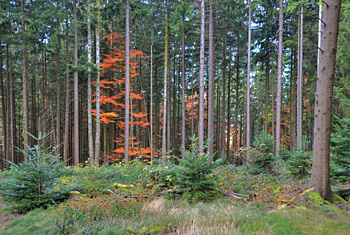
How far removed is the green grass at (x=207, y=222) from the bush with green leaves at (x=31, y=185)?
757 millimetres

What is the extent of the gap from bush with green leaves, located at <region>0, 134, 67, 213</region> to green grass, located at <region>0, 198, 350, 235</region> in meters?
0.76

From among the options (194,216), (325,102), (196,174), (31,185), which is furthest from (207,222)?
(31,185)

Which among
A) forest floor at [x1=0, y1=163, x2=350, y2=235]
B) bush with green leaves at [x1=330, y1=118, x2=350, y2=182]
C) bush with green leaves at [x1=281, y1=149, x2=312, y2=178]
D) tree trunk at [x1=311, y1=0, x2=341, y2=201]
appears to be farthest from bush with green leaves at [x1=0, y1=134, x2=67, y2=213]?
bush with green leaves at [x1=281, y1=149, x2=312, y2=178]

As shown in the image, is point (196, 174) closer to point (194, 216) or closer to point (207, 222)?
point (194, 216)

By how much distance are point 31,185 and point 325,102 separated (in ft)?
27.8

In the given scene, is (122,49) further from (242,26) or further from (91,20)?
(242,26)

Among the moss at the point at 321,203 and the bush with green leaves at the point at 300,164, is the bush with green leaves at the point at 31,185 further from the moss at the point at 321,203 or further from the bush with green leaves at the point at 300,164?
the bush with green leaves at the point at 300,164

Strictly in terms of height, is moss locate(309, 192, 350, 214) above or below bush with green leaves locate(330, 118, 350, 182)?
below

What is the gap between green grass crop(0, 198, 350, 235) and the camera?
12.8ft

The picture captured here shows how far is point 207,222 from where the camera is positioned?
169 inches

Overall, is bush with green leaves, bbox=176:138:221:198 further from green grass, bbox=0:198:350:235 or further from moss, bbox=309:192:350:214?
moss, bbox=309:192:350:214

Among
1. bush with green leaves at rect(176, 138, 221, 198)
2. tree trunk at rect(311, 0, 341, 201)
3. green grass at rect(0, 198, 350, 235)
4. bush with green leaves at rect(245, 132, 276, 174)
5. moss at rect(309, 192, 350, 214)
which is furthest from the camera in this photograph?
bush with green leaves at rect(245, 132, 276, 174)

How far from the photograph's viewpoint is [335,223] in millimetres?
4117

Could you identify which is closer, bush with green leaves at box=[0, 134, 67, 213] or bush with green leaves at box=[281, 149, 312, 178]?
bush with green leaves at box=[0, 134, 67, 213]
